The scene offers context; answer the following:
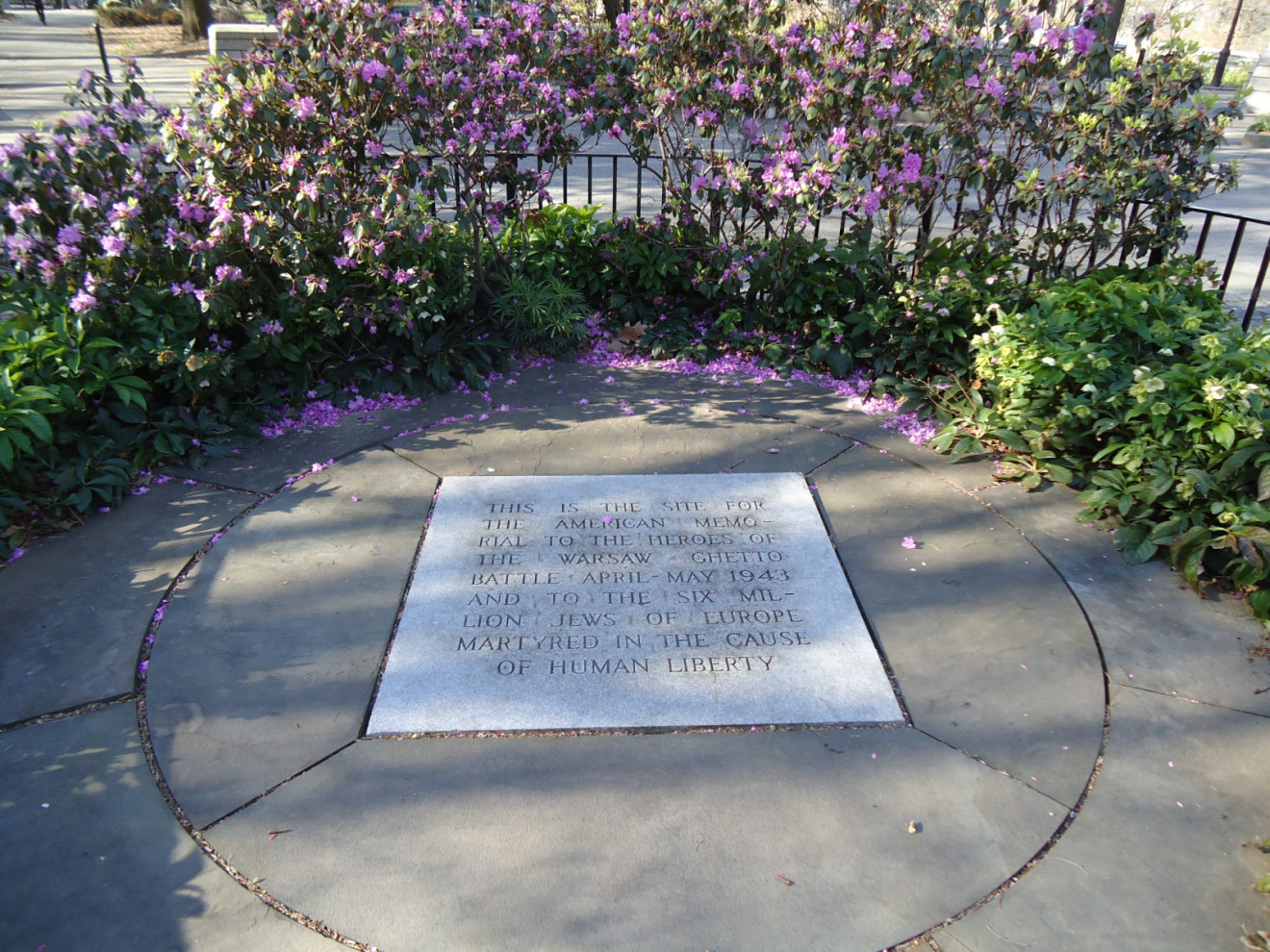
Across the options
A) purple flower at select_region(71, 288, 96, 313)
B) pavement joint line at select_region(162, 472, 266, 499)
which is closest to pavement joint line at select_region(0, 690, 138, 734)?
pavement joint line at select_region(162, 472, 266, 499)

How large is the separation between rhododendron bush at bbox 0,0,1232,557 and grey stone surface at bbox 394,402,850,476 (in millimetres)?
640

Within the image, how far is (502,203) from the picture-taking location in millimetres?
5379

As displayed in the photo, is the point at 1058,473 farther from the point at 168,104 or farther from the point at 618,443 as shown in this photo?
the point at 168,104

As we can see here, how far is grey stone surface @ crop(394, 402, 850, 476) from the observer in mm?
4285

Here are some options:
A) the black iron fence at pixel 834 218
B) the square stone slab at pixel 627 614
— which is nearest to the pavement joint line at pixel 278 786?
the square stone slab at pixel 627 614

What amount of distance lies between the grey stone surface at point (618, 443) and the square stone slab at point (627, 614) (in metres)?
0.14

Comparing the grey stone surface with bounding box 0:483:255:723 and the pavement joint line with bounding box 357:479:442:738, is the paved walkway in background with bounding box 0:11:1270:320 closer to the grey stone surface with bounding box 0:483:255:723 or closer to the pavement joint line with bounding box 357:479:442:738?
the grey stone surface with bounding box 0:483:255:723

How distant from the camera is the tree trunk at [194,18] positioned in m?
25.5

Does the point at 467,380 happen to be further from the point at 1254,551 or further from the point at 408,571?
the point at 1254,551

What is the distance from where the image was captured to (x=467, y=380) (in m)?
5.09

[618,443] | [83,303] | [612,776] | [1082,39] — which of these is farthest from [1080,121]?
[83,303]

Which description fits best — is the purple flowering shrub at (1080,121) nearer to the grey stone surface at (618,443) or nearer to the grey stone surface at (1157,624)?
the grey stone surface at (618,443)

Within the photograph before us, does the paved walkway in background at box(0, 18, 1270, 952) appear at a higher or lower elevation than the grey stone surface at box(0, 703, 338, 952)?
higher

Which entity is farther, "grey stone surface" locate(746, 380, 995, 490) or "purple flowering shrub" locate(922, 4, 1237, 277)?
"purple flowering shrub" locate(922, 4, 1237, 277)
